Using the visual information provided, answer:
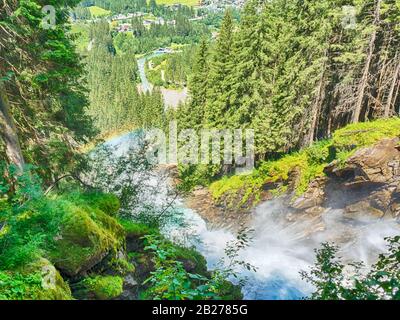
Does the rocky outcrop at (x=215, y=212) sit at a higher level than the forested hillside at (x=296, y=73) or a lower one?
lower

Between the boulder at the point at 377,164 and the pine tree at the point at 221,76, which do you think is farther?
the pine tree at the point at 221,76

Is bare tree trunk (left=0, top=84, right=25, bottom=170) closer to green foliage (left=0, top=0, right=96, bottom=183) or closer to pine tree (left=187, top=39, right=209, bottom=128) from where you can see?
green foliage (left=0, top=0, right=96, bottom=183)

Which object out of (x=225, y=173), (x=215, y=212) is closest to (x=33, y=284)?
(x=215, y=212)

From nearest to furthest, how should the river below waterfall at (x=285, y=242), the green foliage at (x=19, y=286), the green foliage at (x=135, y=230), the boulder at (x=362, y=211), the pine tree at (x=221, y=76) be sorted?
the green foliage at (x=19, y=286), the green foliage at (x=135, y=230), the river below waterfall at (x=285, y=242), the boulder at (x=362, y=211), the pine tree at (x=221, y=76)

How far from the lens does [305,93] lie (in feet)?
87.4

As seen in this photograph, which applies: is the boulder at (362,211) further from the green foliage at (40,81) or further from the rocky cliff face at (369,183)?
the green foliage at (40,81)

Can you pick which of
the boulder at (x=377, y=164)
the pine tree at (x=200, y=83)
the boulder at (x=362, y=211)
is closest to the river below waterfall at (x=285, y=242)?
the boulder at (x=362, y=211)

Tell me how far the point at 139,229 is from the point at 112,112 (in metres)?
81.5

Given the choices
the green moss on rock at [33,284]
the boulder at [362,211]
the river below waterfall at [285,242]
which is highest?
the green moss on rock at [33,284]

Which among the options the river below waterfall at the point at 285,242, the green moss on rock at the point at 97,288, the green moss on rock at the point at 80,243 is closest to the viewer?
the green moss on rock at the point at 80,243

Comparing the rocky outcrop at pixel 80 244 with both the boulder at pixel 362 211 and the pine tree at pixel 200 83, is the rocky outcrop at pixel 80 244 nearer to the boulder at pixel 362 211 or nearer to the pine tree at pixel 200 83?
the boulder at pixel 362 211

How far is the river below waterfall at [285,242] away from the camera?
14.6 m

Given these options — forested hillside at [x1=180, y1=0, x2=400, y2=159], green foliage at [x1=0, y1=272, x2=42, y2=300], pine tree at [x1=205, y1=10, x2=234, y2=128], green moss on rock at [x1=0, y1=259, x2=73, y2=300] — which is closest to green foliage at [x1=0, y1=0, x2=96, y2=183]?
green moss on rock at [x1=0, y1=259, x2=73, y2=300]

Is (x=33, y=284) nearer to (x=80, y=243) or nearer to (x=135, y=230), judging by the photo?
(x=80, y=243)
